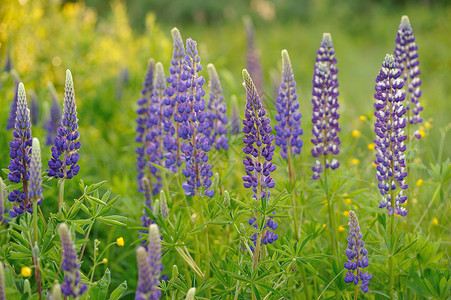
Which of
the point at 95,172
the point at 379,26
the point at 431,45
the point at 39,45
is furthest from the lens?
the point at 379,26

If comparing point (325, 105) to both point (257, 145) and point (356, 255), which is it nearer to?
point (257, 145)

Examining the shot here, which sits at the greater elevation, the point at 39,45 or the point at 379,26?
the point at 379,26

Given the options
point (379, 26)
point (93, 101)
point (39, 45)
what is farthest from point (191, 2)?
point (93, 101)

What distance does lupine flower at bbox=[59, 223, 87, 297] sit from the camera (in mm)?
1572

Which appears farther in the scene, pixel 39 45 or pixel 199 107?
pixel 39 45

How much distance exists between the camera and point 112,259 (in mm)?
3482

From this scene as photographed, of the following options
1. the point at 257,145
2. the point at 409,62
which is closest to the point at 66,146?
the point at 257,145

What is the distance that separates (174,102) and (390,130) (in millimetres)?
1213

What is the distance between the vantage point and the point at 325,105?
9.20 ft

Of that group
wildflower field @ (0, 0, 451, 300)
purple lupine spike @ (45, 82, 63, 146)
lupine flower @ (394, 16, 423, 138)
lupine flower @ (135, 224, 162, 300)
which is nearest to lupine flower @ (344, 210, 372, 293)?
wildflower field @ (0, 0, 451, 300)

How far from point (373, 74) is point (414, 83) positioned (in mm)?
7113

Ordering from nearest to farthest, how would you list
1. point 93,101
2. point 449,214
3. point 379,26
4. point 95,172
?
1. point 449,214
2. point 95,172
3. point 93,101
4. point 379,26

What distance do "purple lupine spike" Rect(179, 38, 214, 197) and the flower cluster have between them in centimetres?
70

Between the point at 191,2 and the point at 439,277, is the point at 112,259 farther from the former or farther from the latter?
the point at 191,2
